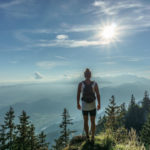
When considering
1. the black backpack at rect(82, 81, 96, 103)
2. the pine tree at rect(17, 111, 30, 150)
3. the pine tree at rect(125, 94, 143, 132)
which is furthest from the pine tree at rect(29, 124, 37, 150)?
the pine tree at rect(125, 94, 143, 132)

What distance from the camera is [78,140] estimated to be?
8953 mm

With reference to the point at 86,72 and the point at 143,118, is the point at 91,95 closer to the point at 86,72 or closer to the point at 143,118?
the point at 86,72

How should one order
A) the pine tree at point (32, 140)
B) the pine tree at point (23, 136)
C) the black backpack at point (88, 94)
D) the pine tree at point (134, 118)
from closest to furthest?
the black backpack at point (88, 94), the pine tree at point (23, 136), the pine tree at point (32, 140), the pine tree at point (134, 118)

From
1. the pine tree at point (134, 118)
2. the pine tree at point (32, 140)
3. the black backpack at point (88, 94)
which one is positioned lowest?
the pine tree at point (134, 118)

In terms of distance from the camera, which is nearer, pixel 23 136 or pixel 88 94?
pixel 88 94

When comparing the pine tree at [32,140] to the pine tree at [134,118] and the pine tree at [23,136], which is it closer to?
the pine tree at [23,136]

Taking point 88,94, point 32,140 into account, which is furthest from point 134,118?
point 88,94

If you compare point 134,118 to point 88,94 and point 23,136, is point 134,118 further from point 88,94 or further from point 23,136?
point 88,94

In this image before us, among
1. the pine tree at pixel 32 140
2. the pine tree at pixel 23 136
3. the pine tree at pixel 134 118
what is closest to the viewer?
the pine tree at pixel 23 136

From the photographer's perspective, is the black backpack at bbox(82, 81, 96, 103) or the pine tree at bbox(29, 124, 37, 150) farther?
the pine tree at bbox(29, 124, 37, 150)

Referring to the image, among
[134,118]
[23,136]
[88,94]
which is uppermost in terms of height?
[88,94]

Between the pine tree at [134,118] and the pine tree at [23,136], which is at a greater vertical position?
the pine tree at [23,136]

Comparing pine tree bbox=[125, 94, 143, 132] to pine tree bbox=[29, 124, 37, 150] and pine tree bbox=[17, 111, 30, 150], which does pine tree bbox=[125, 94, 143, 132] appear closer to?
pine tree bbox=[29, 124, 37, 150]

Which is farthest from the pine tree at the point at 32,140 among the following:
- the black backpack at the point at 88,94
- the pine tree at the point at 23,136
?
the black backpack at the point at 88,94
